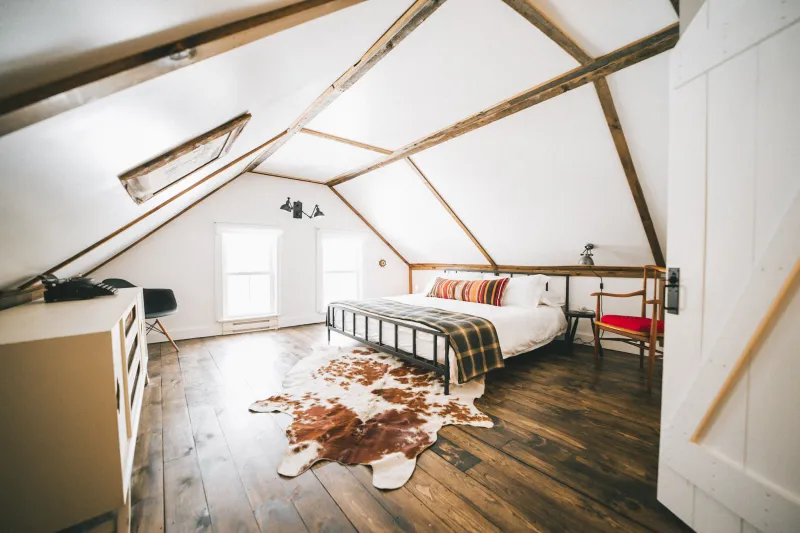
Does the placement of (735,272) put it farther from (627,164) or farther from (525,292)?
(525,292)

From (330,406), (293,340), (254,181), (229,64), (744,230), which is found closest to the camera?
(744,230)

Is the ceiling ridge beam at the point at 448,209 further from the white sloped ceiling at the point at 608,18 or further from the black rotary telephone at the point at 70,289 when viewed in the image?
the black rotary telephone at the point at 70,289

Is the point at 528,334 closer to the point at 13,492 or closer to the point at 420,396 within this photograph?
the point at 420,396

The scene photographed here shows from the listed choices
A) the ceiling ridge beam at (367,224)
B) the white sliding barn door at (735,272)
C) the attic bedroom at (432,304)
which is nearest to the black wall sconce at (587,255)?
the attic bedroom at (432,304)

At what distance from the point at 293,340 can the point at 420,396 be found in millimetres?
2474

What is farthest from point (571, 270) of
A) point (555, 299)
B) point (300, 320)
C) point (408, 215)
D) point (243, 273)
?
point (243, 273)

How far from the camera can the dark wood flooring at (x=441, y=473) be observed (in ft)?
4.44

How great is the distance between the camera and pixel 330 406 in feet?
7.79

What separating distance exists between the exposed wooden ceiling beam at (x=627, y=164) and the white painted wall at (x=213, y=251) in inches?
171

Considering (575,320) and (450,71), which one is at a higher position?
(450,71)

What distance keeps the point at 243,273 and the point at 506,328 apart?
402 centimetres

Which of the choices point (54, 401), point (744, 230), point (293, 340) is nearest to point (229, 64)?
point (54, 401)

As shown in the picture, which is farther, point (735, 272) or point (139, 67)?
point (735, 272)

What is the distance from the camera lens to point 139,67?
801 mm
